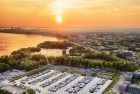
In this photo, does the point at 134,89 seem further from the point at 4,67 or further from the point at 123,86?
the point at 4,67

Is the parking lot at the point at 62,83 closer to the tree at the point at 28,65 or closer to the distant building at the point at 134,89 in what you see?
the tree at the point at 28,65

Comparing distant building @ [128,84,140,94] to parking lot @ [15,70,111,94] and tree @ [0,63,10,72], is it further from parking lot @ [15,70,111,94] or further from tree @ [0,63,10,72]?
tree @ [0,63,10,72]

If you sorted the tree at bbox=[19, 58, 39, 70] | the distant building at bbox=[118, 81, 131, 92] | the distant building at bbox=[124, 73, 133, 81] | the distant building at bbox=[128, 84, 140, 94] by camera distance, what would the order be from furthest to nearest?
the tree at bbox=[19, 58, 39, 70]
the distant building at bbox=[124, 73, 133, 81]
the distant building at bbox=[118, 81, 131, 92]
the distant building at bbox=[128, 84, 140, 94]

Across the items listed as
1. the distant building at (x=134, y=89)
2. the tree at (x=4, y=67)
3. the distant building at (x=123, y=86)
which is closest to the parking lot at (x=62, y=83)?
the distant building at (x=123, y=86)

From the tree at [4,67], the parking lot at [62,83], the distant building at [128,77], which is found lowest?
the parking lot at [62,83]

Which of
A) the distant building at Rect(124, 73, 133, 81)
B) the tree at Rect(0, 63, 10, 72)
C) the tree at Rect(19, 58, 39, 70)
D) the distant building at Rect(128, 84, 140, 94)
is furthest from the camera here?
the tree at Rect(19, 58, 39, 70)

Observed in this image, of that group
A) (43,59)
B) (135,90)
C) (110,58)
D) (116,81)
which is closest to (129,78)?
(116,81)

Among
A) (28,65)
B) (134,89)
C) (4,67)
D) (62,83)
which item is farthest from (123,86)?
(4,67)

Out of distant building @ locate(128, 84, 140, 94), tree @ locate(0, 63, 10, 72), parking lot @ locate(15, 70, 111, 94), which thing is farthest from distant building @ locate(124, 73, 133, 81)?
tree @ locate(0, 63, 10, 72)
